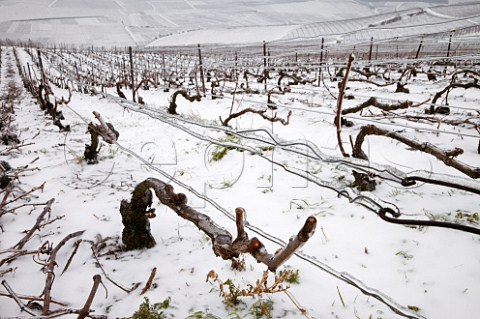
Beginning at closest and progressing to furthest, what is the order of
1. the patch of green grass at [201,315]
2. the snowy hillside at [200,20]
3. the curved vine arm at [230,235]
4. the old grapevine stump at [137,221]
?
the curved vine arm at [230,235]
the patch of green grass at [201,315]
the old grapevine stump at [137,221]
the snowy hillside at [200,20]

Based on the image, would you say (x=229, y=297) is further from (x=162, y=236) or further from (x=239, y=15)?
(x=239, y=15)

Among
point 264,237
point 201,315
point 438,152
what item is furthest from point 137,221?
point 438,152

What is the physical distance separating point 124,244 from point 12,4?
9145 centimetres

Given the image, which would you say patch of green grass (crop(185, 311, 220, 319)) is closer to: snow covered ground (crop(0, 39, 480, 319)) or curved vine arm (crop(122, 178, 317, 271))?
snow covered ground (crop(0, 39, 480, 319))

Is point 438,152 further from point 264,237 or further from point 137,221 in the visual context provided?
point 137,221

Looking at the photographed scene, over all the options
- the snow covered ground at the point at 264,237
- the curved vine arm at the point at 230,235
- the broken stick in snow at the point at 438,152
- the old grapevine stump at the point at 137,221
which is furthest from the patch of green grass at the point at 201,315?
the broken stick in snow at the point at 438,152

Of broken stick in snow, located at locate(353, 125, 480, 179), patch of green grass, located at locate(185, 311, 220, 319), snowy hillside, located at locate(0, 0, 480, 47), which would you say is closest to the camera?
patch of green grass, located at locate(185, 311, 220, 319)

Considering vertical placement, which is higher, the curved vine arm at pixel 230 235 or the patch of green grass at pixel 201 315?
the curved vine arm at pixel 230 235

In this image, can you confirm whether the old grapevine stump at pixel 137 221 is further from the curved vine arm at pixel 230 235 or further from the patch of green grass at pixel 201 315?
the patch of green grass at pixel 201 315

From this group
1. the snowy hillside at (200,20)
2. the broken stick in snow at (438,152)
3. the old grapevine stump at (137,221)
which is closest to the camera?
the broken stick in snow at (438,152)

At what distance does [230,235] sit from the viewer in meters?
0.93

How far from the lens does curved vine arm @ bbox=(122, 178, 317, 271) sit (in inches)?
23.8

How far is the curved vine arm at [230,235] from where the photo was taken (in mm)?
606

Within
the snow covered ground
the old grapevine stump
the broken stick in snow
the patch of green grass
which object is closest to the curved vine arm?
the old grapevine stump
